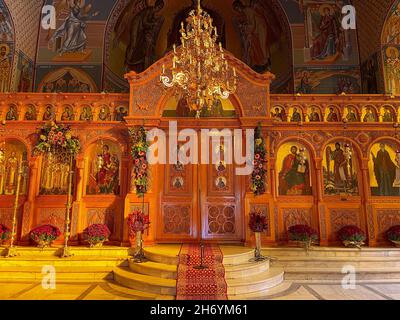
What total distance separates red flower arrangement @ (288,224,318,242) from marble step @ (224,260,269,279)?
181 cm

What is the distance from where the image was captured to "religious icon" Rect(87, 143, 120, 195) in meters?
9.44

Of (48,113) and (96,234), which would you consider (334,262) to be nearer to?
(96,234)

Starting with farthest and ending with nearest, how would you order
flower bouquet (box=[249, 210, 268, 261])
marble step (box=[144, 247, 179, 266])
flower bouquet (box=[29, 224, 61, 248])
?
flower bouquet (box=[29, 224, 61, 248]) → flower bouquet (box=[249, 210, 268, 261]) → marble step (box=[144, 247, 179, 266])

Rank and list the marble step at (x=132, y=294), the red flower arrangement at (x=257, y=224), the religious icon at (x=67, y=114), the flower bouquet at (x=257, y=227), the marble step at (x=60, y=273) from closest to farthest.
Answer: the marble step at (x=132, y=294) → the marble step at (x=60, y=273) → the flower bouquet at (x=257, y=227) → the red flower arrangement at (x=257, y=224) → the religious icon at (x=67, y=114)

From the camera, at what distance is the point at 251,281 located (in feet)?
21.3

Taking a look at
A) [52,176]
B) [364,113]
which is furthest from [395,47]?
[52,176]

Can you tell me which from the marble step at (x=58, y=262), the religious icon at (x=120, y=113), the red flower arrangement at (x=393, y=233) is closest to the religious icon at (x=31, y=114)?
the religious icon at (x=120, y=113)

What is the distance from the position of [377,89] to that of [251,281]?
29.6 feet

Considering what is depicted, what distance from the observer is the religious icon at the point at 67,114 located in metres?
9.70

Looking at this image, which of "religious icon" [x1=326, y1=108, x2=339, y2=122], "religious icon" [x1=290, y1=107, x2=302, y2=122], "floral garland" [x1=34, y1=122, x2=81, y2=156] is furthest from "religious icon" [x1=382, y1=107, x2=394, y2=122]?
"floral garland" [x1=34, y1=122, x2=81, y2=156]

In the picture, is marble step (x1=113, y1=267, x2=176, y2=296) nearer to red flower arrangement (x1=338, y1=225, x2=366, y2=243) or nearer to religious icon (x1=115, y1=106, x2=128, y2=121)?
religious icon (x1=115, y1=106, x2=128, y2=121)

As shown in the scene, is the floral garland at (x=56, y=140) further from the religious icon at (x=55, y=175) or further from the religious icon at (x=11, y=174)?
the religious icon at (x=11, y=174)

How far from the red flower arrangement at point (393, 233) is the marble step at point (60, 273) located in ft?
26.6
